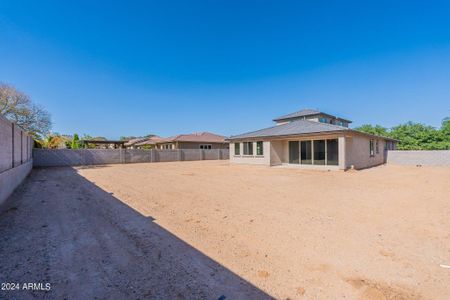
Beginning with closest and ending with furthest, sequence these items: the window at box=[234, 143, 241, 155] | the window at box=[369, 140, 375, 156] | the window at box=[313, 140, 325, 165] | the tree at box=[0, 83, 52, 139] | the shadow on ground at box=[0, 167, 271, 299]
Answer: the shadow on ground at box=[0, 167, 271, 299], the window at box=[313, 140, 325, 165], the window at box=[369, 140, 375, 156], the window at box=[234, 143, 241, 155], the tree at box=[0, 83, 52, 139]

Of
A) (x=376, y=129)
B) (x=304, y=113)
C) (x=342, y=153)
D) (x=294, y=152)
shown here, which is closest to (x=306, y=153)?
(x=294, y=152)

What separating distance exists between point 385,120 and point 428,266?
4281 centimetres

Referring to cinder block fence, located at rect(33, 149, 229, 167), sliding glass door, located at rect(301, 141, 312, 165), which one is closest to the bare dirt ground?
sliding glass door, located at rect(301, 141, 312, 165)

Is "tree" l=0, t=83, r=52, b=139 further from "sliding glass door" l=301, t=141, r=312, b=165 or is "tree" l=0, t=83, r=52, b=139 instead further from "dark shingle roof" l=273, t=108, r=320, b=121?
"dark shingle roof" l=273, t=108, r=320, b=121

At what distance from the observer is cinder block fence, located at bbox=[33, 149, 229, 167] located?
1911 centimetres

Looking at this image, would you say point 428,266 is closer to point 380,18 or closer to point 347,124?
point 380,18

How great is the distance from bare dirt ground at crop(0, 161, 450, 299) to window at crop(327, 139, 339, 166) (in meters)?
8.57

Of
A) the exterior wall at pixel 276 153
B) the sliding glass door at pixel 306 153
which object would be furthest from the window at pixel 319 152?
the exterior wall at pixel 276 153

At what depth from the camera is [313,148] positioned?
1602 centimetres

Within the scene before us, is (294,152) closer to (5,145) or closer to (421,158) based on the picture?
(421,158)

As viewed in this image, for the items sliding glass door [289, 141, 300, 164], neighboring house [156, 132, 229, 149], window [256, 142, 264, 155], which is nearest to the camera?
sliding glass door [289, 141, 300, 164]

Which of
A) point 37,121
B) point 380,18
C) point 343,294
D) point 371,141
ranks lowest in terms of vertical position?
point 343,294

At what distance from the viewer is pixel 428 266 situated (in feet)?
9.49

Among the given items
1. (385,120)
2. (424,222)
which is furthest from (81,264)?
(385,120)
